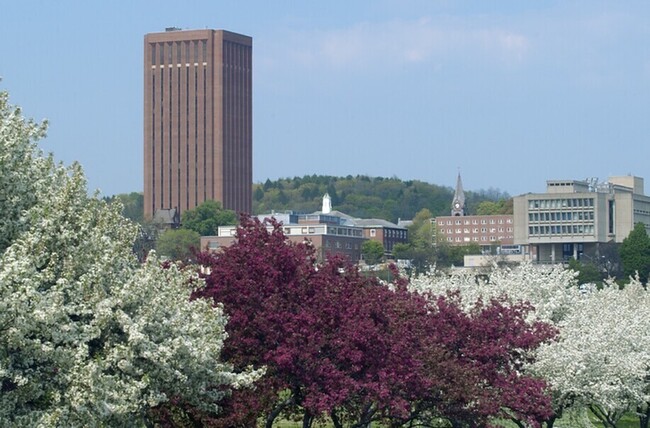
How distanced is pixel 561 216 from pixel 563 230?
1758 millimetres

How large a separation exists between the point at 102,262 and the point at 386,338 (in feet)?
29.7

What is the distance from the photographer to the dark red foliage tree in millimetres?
28625

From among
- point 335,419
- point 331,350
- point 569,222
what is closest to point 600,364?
point 335,419

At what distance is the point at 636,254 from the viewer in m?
169

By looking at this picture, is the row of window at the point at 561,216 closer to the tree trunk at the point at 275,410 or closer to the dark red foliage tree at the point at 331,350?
the dark red foliage tree at the point at 331,350

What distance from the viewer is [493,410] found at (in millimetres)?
32281

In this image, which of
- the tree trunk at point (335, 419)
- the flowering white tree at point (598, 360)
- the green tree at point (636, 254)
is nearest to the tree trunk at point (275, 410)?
the tree trunk at point (335, 419)

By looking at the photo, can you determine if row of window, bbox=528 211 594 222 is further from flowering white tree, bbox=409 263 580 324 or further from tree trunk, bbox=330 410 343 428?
tree trunk, bbox=330 410 343 428

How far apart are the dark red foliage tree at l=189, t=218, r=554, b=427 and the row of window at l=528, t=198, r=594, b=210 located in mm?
163357

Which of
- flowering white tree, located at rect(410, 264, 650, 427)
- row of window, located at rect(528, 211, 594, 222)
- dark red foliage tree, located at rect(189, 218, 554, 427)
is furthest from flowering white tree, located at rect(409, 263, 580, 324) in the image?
row of window, located at rect(528, 211, 594, 222)

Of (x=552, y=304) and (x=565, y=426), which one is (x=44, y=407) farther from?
(x=552, y=304)

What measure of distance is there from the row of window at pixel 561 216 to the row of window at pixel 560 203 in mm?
879

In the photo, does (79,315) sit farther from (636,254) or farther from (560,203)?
(560,203)

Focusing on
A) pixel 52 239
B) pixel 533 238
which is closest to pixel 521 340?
pixel 52 239
